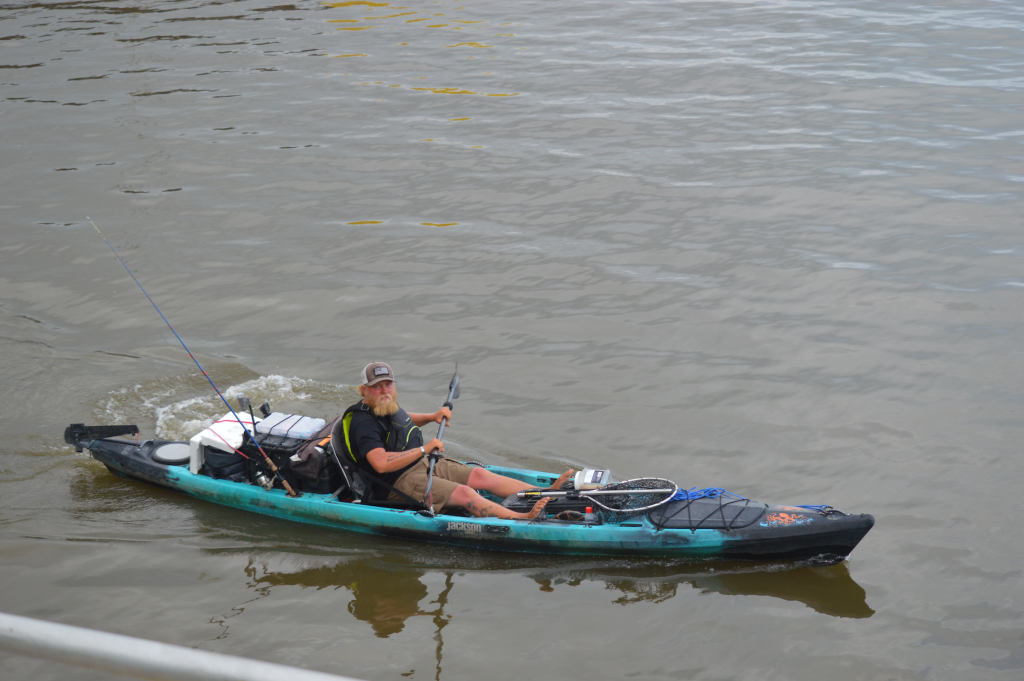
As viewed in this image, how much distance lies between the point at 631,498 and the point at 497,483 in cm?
109

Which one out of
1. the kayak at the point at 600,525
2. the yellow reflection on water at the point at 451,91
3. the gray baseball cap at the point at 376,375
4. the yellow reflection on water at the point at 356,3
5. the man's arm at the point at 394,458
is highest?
the yellow reflection on water at the point at 356,3

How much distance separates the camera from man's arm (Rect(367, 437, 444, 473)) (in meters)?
6.64

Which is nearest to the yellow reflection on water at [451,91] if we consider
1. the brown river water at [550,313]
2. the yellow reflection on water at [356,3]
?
the brown river water at [550,313]

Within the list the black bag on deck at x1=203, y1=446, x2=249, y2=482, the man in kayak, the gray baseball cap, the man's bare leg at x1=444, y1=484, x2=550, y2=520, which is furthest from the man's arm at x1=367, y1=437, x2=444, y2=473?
the black bag on deck at x1=203, y1=446, x2=249, y2=482

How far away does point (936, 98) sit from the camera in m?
15.8

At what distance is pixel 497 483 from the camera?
22.7ft

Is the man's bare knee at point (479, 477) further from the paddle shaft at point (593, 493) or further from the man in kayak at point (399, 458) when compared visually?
the paddle shaft at point (593, 493)

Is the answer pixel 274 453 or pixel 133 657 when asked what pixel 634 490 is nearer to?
pixel 274 453

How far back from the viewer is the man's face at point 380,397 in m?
6.69

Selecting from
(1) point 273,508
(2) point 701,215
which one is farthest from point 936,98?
(1) point 273,508

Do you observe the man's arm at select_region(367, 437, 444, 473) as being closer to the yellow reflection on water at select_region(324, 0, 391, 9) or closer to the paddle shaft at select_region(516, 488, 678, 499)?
the paddle shaft at select_region(516, 488, 678, 499)

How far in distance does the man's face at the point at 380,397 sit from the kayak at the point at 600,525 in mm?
767

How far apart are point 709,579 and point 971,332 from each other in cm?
502

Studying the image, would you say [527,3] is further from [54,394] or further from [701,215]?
[54,394]
